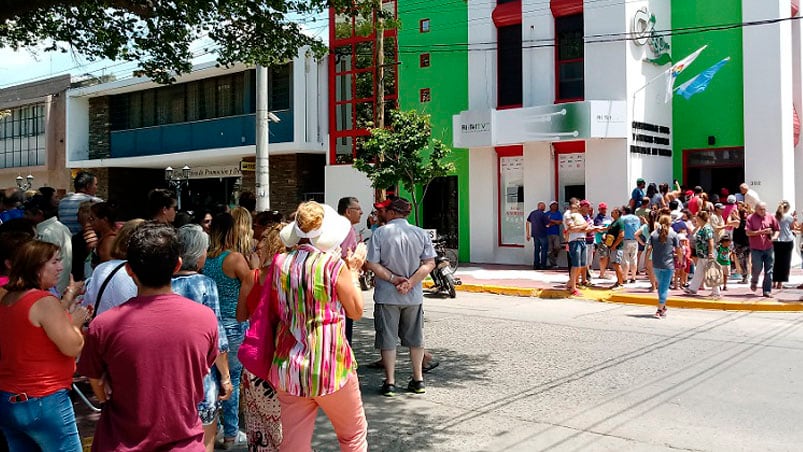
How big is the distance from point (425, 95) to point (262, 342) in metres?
18.0

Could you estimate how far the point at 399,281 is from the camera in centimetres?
653

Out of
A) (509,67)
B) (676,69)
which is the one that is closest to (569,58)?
(509,67)

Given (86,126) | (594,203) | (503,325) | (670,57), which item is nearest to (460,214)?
(594,203)

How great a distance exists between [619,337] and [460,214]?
36.5 feet

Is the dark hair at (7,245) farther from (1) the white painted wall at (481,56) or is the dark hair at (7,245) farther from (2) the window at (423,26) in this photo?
(2) the window at (423,26)

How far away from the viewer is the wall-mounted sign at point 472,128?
734 inches

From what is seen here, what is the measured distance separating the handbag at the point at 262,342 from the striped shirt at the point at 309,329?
5 cm

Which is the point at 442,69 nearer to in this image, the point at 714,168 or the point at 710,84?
the point at 710,84

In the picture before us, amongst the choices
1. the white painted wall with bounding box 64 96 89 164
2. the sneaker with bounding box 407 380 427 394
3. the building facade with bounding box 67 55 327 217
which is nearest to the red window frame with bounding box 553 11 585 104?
the building facade with bounding box 67 55 327 217

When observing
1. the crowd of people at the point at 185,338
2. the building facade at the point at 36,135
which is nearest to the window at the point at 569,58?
the crowd of people at the point at 185,338

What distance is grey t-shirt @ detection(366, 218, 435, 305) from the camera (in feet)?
21.5

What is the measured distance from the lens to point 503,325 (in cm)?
1076

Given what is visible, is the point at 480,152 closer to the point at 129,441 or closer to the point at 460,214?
the point at 460,214

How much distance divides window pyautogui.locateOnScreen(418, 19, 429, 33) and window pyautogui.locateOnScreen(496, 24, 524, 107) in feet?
7.58
